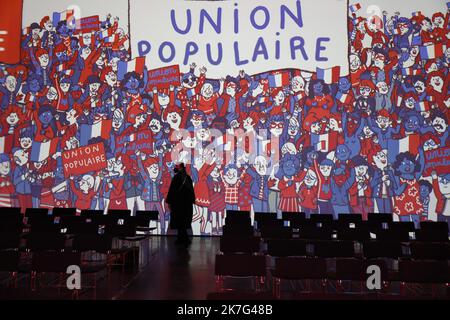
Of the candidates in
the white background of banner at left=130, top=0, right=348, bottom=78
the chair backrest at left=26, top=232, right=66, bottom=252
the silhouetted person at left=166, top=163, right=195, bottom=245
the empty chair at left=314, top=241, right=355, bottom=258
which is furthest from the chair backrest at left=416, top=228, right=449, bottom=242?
the chair backrest at left=26, top=232, right=66, bottom=252

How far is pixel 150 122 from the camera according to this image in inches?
383

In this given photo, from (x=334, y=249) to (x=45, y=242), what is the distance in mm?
4119

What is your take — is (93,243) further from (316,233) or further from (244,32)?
(244,32)

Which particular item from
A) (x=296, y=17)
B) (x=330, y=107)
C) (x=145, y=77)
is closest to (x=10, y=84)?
(x=145, y=77)

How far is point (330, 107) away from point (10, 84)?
8469mm

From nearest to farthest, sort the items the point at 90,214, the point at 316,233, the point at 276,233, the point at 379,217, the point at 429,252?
1. the point at 429,252
2. the point at 316,233
3. the point at 276,233
4. the point at 90,214
5. the point at 379,217

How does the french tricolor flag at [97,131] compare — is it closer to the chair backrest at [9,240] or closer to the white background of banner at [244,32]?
the white background of banner at [244,32]

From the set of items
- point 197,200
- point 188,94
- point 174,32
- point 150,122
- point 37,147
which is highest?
point 174,32

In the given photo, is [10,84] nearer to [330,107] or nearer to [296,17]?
[296,17]

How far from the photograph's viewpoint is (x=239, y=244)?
18.2ft

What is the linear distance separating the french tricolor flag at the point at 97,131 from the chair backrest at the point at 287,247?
607 cm

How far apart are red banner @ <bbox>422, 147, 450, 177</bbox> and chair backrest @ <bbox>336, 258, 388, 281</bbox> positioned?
633cm

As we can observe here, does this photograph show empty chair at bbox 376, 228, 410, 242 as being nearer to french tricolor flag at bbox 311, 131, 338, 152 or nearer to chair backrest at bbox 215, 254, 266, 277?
chair backrest at bbox 215, 254, 266, 277

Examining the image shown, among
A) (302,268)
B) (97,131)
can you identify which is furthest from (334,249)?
(97,131)
